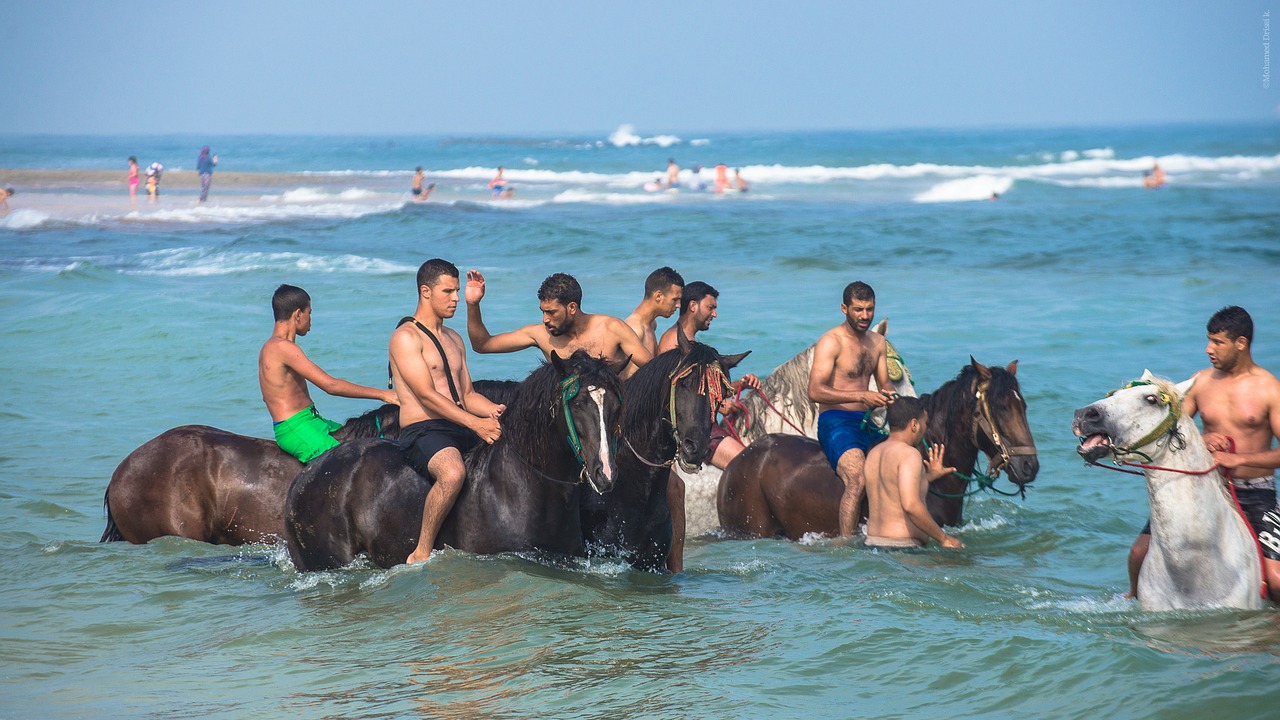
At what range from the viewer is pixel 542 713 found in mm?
5559

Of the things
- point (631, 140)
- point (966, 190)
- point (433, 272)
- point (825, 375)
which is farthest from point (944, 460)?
point (631, 140)

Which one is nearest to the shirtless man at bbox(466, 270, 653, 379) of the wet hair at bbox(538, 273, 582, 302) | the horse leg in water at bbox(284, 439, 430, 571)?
the wet hair at bbox(538, 273, 582, 302)

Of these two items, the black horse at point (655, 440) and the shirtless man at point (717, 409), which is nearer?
the black horse at point (655, 440)

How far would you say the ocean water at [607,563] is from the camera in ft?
19.2

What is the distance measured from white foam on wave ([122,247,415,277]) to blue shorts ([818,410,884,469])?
18.6 meters

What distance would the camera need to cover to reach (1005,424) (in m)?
8.33

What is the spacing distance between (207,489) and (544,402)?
302cm

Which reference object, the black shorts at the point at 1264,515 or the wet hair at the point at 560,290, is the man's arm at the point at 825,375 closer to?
the wet hair at the point at 560,290

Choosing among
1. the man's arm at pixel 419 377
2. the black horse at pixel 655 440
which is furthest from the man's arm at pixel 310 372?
the black horse at pixel 655 440

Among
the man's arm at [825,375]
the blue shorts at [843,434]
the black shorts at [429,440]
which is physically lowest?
the blue shorts at [843,434]

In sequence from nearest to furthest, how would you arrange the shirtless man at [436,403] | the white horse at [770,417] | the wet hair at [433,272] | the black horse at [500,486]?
1. the black horse at [500,486]
2. the shirtless man at [436,403]
3. the wet hair at [433,272]
4. the white horse at [770,417]

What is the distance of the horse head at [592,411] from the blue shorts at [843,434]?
8.73 ft

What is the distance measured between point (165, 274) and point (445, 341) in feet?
69.7

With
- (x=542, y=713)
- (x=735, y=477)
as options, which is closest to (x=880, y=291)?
(x=735, y=477)
